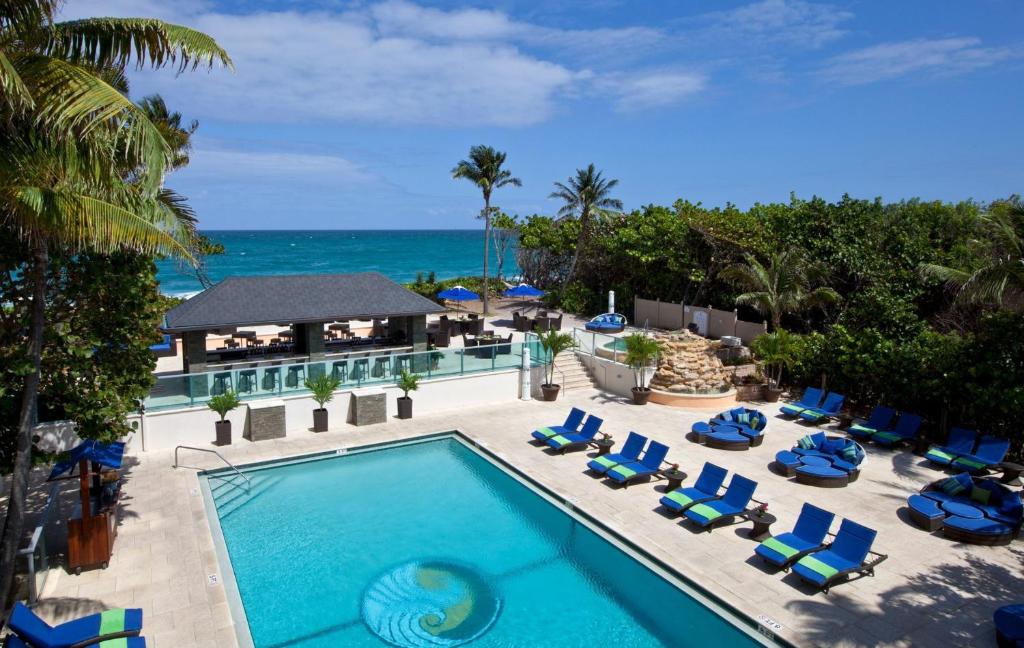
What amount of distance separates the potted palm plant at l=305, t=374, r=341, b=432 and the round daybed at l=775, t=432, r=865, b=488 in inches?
459

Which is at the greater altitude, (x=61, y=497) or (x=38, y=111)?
(x=38, y=111)

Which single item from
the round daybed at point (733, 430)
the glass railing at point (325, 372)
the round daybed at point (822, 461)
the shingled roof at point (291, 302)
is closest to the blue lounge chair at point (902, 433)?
the round daybed at point (822, 461)

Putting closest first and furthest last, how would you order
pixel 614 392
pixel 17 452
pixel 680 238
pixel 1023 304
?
1. pixel 17 452
2. pixel 1023 304
3. pixel 614 392
4. pixel 680 238

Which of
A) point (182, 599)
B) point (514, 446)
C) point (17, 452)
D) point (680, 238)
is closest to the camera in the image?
point (17, 452)

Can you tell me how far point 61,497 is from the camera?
1328cm

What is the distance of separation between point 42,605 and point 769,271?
77.0 feet

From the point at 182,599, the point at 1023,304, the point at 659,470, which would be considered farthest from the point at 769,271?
the point at 182,599

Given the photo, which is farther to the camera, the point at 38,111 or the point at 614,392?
the point at 614,392

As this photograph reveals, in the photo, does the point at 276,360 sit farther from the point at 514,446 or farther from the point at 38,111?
the point at 38,111

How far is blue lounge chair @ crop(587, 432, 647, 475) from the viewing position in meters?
14.7

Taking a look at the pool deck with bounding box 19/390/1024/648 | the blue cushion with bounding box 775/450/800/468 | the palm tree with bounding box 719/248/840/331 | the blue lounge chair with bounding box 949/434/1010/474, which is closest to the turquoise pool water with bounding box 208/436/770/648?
the pool deck with bounding box 19/390/1024/648

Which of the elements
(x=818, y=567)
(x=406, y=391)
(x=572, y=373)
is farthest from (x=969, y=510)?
(x=406, y=391)

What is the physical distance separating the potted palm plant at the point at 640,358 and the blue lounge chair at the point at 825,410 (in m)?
4.68

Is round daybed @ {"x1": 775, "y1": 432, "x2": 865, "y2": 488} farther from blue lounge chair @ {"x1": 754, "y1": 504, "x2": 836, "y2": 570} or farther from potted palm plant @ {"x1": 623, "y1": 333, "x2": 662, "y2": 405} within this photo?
potted palm plant @ {"x1": 623, "y1": 333, "x2": 662, "y2": 405}
